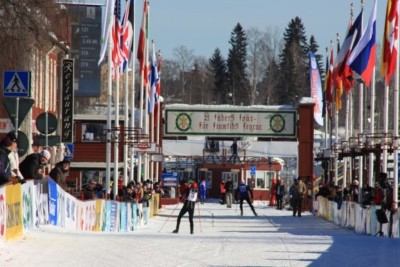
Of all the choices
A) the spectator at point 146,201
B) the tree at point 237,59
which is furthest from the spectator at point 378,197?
the tree at point 237,59

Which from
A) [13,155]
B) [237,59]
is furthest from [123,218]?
[237,59]

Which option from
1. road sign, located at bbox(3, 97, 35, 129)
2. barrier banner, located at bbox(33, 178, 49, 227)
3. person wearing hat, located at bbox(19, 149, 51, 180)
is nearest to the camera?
road sign, located at bbox(3, 97, 35, 129)

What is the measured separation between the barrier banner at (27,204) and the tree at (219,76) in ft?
438

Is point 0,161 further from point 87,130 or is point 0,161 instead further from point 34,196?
point 87,130

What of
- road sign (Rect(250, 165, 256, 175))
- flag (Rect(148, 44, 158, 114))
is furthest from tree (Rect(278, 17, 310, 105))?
flag (Rect(148, 44, 158, 114))

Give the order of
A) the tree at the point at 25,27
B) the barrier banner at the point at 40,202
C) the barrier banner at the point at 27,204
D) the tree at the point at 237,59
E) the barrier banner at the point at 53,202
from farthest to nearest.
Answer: the tree at the point at 237,59 → the tree at the point at 25,27 → the barrier banner at the point at 53,202 → the barrier banner at the point at 40,202 → the barrier banner at the point at 27,204

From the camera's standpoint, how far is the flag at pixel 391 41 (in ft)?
114

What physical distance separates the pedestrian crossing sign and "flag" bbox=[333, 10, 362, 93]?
1768cm

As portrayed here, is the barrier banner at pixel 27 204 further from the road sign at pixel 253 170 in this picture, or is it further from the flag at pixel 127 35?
the road sign at pixel 253 170

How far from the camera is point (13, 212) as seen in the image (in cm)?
1956

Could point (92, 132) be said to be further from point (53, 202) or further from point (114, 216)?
point (53, 202)

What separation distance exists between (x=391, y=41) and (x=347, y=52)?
5.71m

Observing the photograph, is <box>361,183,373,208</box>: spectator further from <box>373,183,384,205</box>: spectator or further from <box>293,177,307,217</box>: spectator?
<box>293,177,307,217</box>: spectator

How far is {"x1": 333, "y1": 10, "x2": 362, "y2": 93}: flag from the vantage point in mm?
39594
